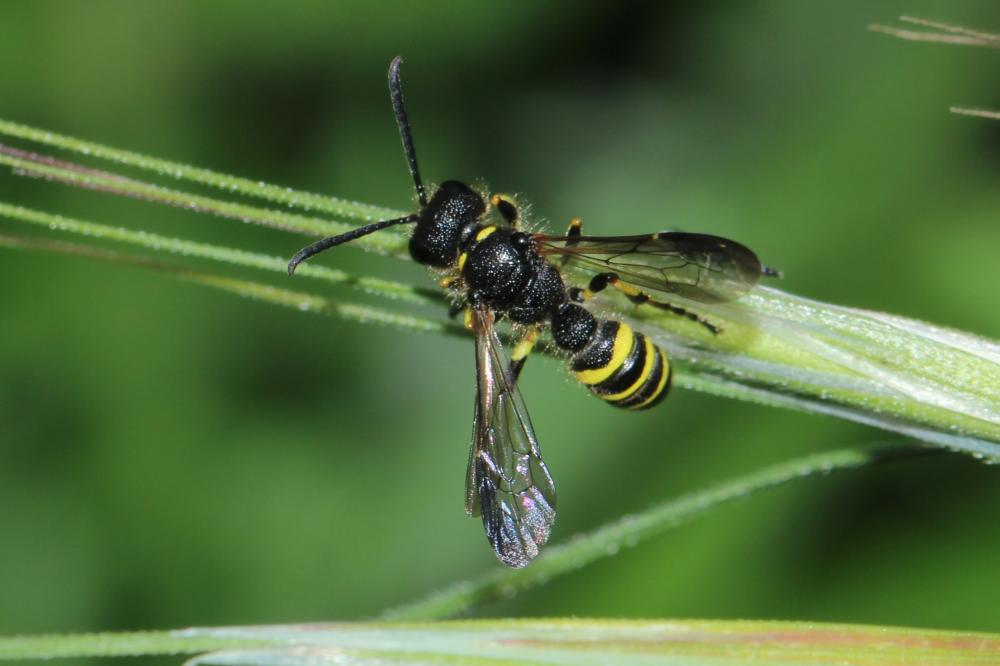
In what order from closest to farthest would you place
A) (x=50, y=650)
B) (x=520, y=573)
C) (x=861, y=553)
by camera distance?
(x=50, y=650)
(x=520, y=573)
(x=861, y=553)

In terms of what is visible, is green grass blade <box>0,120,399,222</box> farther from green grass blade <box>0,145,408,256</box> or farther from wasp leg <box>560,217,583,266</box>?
wasp leg <box>560,217,583,266</box>

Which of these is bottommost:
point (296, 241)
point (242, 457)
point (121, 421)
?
point (242, 457)

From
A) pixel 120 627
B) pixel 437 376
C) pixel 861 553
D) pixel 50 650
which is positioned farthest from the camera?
pixel 437 376

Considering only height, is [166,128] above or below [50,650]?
above

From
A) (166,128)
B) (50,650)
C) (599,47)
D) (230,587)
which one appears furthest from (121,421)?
(50,650)

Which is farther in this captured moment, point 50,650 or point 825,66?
point 825,66

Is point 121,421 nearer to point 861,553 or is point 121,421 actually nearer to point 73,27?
point 73,27

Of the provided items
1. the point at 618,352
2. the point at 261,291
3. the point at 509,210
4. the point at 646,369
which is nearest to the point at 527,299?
the point at 509,210
